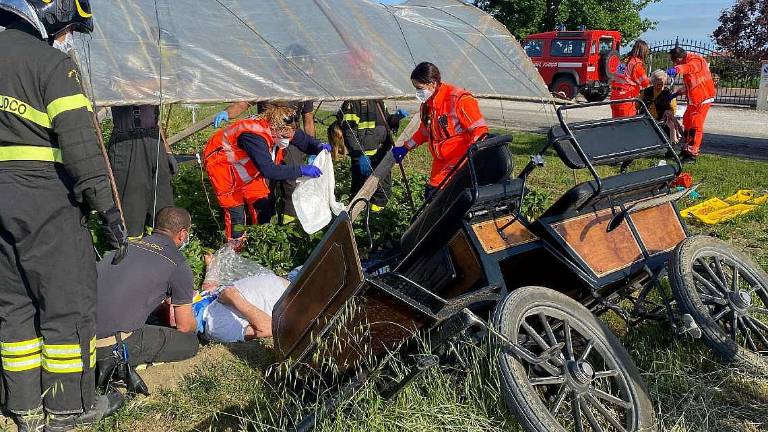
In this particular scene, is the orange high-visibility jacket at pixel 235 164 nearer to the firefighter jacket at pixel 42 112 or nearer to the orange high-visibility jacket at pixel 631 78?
the firefighter jacket at pixel 42 112

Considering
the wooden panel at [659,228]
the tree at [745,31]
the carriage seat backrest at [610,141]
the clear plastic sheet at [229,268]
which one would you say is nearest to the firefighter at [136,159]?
the clear plastic sheet at [229,268]

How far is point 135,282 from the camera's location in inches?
148

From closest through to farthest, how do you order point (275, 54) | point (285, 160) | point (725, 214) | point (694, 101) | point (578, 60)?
1. point (275, 54)
2. point (285, 160)
3. point (725, 214)
4. point (694, 101)
5. point (578, 60)

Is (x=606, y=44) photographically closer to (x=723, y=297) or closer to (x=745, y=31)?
(x=745, y=31)

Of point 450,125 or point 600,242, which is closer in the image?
point 600,242

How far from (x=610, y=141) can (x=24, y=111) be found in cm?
286

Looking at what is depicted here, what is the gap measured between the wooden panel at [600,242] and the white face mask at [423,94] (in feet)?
6.90

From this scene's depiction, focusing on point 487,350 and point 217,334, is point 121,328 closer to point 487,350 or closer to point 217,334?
point 217,334

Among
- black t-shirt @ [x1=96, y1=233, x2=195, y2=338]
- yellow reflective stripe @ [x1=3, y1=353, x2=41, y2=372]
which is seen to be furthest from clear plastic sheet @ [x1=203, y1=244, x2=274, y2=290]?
yellow reflective stripe @ [x1=3, y1=353, x2=41, y2=372]

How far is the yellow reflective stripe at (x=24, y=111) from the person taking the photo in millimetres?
3080

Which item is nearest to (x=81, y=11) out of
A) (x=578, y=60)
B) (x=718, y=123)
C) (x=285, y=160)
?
(x=285, y=160)

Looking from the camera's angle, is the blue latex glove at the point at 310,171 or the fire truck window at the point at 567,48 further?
the fire truck window at the point at 567,48

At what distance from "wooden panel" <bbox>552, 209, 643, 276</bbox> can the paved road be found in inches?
206

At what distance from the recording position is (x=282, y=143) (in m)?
5.56
